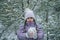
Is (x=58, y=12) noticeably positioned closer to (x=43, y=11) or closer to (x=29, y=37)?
(x=43, y=11)

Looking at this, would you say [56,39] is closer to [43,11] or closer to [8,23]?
[43,11]

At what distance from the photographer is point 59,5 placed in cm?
481

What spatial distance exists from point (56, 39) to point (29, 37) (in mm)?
1618

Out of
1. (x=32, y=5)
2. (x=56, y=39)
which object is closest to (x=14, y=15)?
(x=32, y=5)

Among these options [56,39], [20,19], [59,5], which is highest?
[59,5]

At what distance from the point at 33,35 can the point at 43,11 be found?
2.11m

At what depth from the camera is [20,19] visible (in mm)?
5105

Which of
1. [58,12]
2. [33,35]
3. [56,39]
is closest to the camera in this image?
[33,35]

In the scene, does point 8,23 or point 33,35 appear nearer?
point 33,35

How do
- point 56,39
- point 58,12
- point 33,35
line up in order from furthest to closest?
1. point 58,12
2. point 56,39
3. point 33,35

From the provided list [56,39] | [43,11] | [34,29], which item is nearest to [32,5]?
[43,11]

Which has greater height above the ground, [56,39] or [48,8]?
[48,8]

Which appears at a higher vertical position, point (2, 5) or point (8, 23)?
point (2, 5)

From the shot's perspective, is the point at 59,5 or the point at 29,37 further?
the point at 59,5
